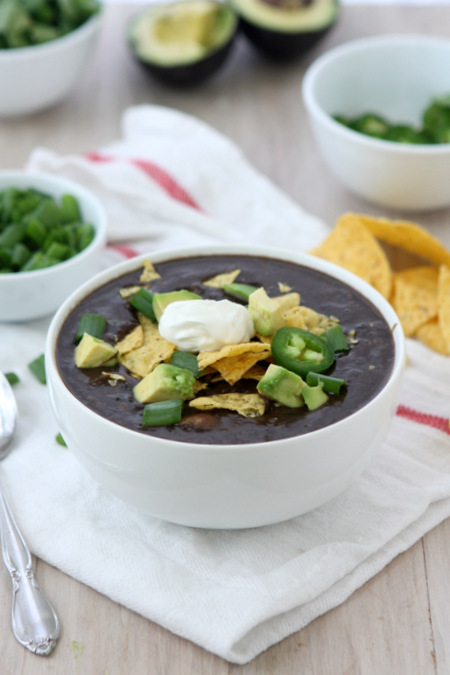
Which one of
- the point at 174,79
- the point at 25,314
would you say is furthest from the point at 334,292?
the point at 174,79

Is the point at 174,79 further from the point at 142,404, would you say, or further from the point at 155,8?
the point at 142,404

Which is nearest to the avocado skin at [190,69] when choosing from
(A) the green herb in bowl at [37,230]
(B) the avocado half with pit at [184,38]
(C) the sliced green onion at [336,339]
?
(B) the avocado half with pit at [184,38]

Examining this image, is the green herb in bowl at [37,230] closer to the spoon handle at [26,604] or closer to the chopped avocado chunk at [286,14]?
the spoon handle at [26,604]

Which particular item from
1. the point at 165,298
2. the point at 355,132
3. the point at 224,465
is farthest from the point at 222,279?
the point at 355,132

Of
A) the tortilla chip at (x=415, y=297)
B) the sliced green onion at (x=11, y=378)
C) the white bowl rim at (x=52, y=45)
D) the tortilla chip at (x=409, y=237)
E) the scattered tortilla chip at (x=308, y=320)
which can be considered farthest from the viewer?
the white bowl rim at (x=52, y=45)

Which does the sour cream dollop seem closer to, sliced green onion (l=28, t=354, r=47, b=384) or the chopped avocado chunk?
sliced green onion (l=28, t=354, r=47, b=384)

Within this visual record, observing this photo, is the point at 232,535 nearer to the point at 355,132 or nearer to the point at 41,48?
the point at 355,132

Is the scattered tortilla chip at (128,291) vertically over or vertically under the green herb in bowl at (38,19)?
over
